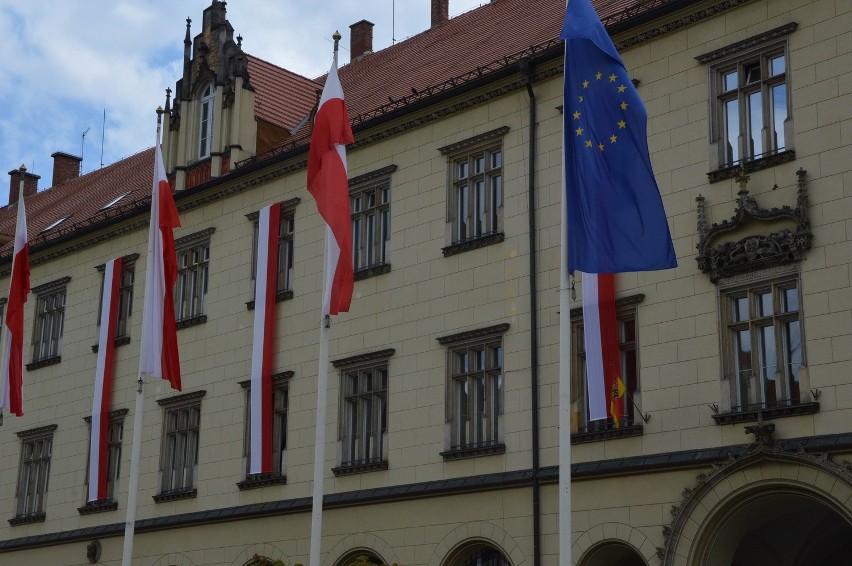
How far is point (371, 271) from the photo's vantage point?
2944 centimetres

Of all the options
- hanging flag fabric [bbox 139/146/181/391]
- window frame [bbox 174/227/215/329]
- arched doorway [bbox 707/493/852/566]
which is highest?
window frame [bbox 174/227/215/329]

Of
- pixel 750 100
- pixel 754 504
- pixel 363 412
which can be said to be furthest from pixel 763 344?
pixel 363 412

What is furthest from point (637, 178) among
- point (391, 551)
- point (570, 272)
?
point (391, 551)

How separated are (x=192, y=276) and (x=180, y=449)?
162 inches

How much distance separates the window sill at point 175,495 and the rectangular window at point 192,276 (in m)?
3.98

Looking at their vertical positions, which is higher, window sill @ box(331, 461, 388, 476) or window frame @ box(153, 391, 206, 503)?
window frame @ box(153, 391, 206, 503)

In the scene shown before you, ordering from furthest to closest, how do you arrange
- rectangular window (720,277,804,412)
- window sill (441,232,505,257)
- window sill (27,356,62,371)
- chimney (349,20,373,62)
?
chimney (349,20,373,62) → window sill (27,356,62,371) → window sill (441,232,505,257) → rectangular window (720,277,804,412)

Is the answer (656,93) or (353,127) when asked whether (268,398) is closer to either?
(353,127)

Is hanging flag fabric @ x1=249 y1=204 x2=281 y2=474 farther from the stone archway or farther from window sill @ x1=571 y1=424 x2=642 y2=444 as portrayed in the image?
the stone archway

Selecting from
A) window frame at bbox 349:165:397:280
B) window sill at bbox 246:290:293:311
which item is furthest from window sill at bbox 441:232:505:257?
window sill at bbox 246:290:293:311

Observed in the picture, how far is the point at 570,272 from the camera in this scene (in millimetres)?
19359

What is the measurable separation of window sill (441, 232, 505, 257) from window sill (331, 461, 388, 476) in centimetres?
423

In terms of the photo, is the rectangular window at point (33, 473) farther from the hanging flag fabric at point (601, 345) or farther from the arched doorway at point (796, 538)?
the arched doorway at point (796, 538)

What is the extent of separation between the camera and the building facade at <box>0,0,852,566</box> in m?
22.4
